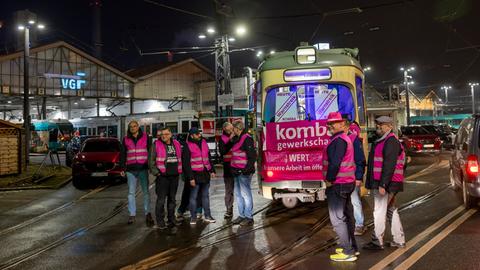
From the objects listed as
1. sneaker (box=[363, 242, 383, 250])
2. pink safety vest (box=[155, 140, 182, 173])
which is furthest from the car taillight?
A: pink safety vest (box=[155, 140, 182, 173])

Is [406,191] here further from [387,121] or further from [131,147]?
[131,147]

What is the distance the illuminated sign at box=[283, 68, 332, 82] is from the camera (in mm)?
9461

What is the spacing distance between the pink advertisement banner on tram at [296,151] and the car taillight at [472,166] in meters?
2.62

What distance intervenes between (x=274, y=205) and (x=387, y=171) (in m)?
4.74

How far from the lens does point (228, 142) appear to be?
9328 millimetres

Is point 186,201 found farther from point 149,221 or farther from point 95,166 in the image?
point 95,166

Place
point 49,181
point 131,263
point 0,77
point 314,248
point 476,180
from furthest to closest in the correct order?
point 0,77
point 49,181
point 476,180
point 314,248
point 131,263

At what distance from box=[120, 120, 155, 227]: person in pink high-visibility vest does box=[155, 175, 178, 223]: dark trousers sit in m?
0.53

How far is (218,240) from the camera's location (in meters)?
7.55

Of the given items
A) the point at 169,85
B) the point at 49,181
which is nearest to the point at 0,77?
the point at 169,85

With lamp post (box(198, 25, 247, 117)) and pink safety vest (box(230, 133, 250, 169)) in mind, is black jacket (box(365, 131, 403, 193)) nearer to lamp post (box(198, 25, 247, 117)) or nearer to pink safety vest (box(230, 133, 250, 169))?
pink safety vest (box(230, 133, 250, 169))

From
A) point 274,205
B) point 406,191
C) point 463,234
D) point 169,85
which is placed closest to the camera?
point 463,234

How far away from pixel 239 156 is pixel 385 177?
314cm

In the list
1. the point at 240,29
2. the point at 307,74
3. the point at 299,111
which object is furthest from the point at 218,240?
the point at 240,29
